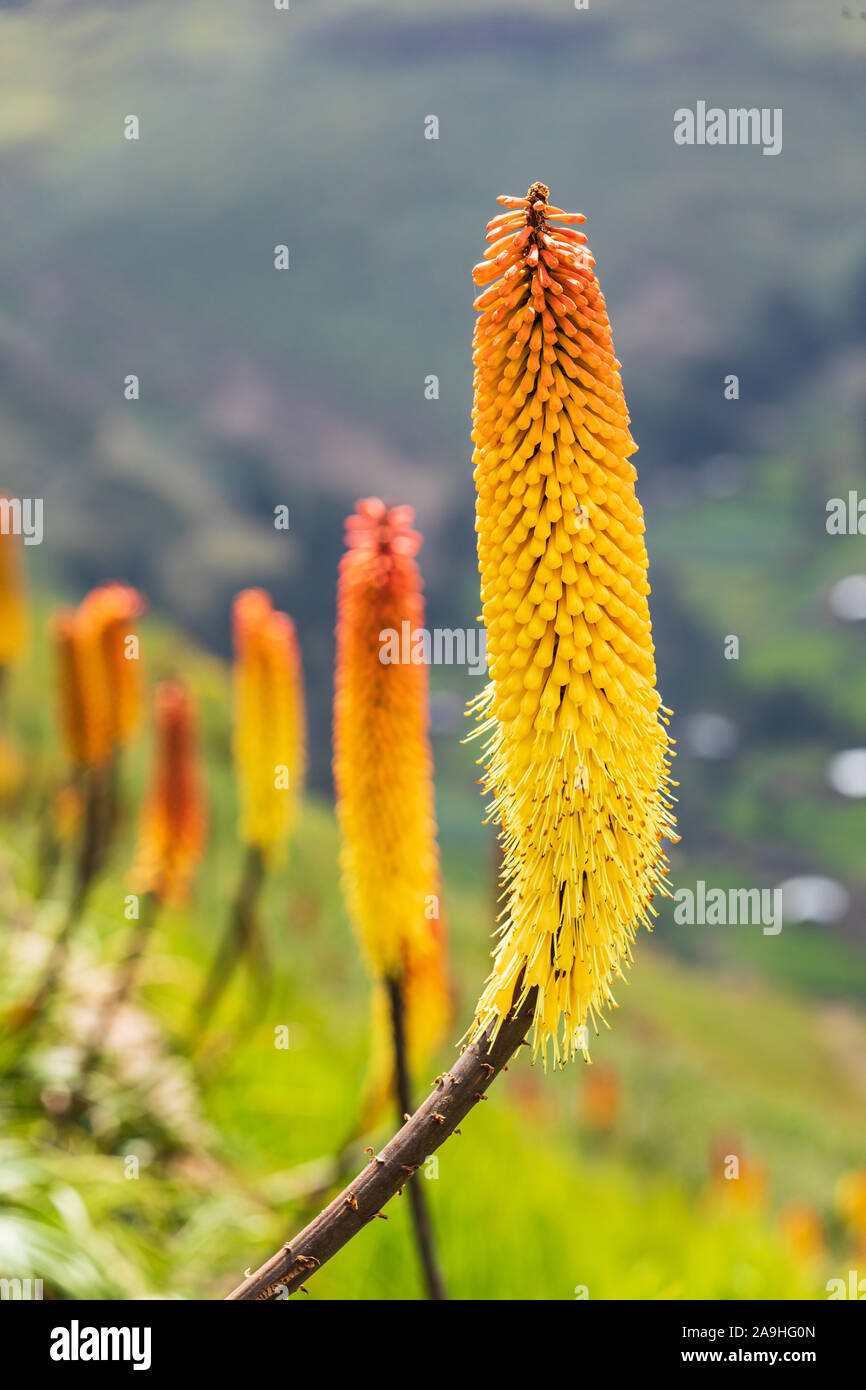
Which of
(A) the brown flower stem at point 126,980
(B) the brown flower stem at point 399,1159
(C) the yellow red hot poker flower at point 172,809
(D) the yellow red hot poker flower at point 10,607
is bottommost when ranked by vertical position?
(B) the brown flower stem at point 399,1159

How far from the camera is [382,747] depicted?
3.57 meters

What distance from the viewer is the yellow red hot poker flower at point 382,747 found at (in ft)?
11.8

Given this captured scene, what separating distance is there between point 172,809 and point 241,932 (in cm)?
95

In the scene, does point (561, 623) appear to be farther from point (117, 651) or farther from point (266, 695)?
point (117, 651)

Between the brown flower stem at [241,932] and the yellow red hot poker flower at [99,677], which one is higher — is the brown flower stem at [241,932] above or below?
below

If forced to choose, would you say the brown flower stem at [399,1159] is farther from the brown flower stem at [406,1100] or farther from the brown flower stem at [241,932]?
the brown flower stem at [241,932]

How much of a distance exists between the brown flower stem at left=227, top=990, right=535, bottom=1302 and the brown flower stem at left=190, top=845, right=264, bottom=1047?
476 cm

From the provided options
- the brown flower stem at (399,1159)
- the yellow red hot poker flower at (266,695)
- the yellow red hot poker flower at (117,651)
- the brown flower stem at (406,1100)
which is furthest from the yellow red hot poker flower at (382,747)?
the yellow red hot poker flower at (117,651)

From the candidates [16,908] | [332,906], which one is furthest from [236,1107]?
[332,906]

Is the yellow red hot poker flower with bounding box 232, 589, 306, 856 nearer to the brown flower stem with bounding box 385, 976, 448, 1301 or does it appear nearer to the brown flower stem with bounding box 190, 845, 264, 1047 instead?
the brown flower stem with bounding box 190, 845, 264, 1047

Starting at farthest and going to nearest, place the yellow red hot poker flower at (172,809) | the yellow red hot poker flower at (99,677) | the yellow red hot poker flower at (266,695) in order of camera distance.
Result: 1. the yellow red hot poker flower at (172,809)
2. the yellow red hot poker flower at (99,677)
3. the yellow red hot poker flower at (266,695)

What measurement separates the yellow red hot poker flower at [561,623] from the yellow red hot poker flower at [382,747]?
129 cm

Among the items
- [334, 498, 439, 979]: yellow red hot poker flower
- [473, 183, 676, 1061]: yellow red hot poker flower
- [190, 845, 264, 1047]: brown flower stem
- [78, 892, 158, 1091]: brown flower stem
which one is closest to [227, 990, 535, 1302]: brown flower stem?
[473, 183, 676, 1061]: yellow red hot poker flower

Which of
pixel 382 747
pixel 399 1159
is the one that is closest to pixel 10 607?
pixel 382 747
